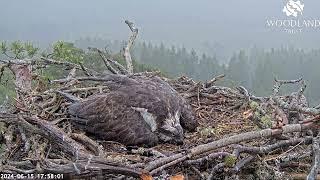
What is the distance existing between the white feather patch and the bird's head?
2.5 inches

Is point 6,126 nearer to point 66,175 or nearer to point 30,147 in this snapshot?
point 30,147

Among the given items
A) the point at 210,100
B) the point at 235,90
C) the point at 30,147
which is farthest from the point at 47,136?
the point at 235,90

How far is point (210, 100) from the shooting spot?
→ 556 cm

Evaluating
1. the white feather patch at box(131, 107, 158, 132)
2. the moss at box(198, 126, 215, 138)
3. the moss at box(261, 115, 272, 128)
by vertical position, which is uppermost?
the moss at box(261, 115, 272, 128)

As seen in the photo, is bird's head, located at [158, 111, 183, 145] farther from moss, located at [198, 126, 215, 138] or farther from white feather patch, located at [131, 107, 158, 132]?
moss, located at [198, 126, 215, 138]

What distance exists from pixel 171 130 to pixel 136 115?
0.31 metres

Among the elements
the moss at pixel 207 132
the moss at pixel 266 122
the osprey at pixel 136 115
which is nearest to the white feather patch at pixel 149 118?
the osprey at pixel 136 115

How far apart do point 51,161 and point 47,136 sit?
0.53 metres

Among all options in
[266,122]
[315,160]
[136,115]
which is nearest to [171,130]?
[136,115]

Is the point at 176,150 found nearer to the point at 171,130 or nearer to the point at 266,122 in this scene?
the point at 171,130

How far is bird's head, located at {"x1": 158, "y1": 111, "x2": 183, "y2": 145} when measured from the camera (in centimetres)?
438

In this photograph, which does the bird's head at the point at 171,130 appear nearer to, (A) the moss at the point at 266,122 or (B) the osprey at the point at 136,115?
(B) the osprey at the point at 136,115

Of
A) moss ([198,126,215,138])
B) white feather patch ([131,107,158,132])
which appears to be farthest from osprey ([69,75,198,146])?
moss ([198,126,215,138])

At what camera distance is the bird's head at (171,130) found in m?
4.38
